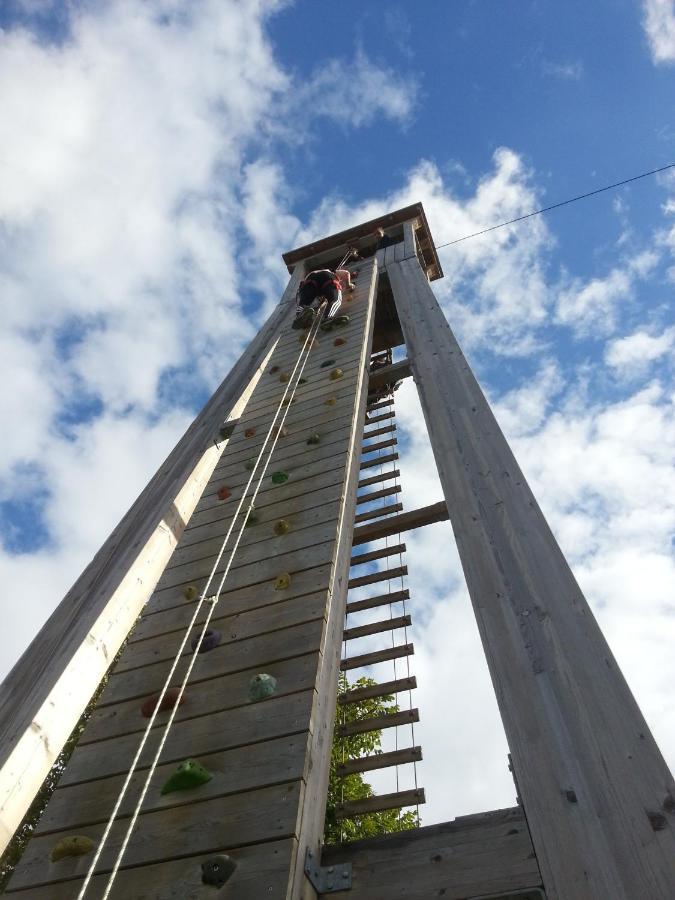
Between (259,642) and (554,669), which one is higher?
(259,642)

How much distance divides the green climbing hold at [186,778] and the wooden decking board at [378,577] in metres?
1.91

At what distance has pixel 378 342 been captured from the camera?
23.5 feet

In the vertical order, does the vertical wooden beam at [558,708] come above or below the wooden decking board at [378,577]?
below

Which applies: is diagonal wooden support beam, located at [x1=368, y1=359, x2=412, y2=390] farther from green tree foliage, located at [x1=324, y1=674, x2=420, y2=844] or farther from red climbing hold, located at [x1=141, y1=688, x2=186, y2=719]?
red climbing hold, located at [x1=141, y1=688, x2=186, y2=719]

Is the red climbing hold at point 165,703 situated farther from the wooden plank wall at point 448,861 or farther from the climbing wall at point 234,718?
the wooden plank wall at point 448,861

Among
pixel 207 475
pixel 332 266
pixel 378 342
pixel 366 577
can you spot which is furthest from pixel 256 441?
pixel 332 266

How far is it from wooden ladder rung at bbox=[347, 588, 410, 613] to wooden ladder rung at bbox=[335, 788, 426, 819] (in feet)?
4.24

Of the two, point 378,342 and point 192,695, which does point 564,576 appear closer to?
point 192,695

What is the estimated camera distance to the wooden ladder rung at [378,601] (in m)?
3.57

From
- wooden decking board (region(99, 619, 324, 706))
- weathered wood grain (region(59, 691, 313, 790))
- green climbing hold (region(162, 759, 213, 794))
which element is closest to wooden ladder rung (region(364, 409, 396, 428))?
wooden decking board (region(99, 619, 324, 706))

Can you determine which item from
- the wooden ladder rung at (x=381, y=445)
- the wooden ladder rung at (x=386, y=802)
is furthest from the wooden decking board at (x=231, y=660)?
the wooden ladder rung at (x=381, y=445)

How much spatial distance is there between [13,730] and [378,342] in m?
6.07

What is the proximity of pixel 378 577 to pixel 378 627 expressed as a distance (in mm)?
344

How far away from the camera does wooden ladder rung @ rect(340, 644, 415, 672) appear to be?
10.6 ft
